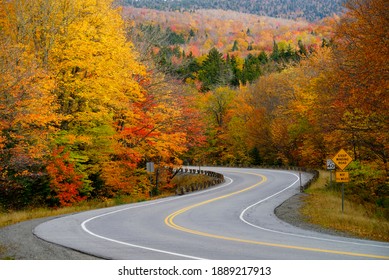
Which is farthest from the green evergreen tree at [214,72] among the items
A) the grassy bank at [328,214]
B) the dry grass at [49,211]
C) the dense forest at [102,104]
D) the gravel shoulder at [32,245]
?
the gravel shoulder at [32,245]

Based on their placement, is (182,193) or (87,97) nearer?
(87,97)

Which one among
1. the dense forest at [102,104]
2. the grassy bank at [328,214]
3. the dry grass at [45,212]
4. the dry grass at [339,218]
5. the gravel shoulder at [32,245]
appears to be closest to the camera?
the gravel shoulder at [32,245]

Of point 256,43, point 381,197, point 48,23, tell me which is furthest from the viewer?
point 256,43

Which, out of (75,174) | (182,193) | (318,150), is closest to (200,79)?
(318,150)

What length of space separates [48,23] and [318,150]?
3269 centimetres

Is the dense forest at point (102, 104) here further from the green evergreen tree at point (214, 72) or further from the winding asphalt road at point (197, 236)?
the green evergreen tree at point (214, 72)

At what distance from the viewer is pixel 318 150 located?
47.6 metres

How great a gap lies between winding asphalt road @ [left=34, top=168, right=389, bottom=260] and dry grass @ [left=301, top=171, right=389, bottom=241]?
1606 mm

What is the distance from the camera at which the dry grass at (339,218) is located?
1434 cm

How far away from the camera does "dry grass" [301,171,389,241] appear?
565 inches

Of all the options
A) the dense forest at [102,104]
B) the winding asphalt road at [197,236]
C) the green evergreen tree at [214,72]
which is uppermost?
the green evergreen tree at [214,72]

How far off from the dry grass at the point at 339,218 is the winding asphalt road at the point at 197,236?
1606 mm

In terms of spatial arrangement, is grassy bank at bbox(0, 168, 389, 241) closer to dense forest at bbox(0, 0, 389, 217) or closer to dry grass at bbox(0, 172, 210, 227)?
dry grass at bbox(0, 172, 210, 227)

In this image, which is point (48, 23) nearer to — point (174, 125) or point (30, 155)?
point (30, 155)
